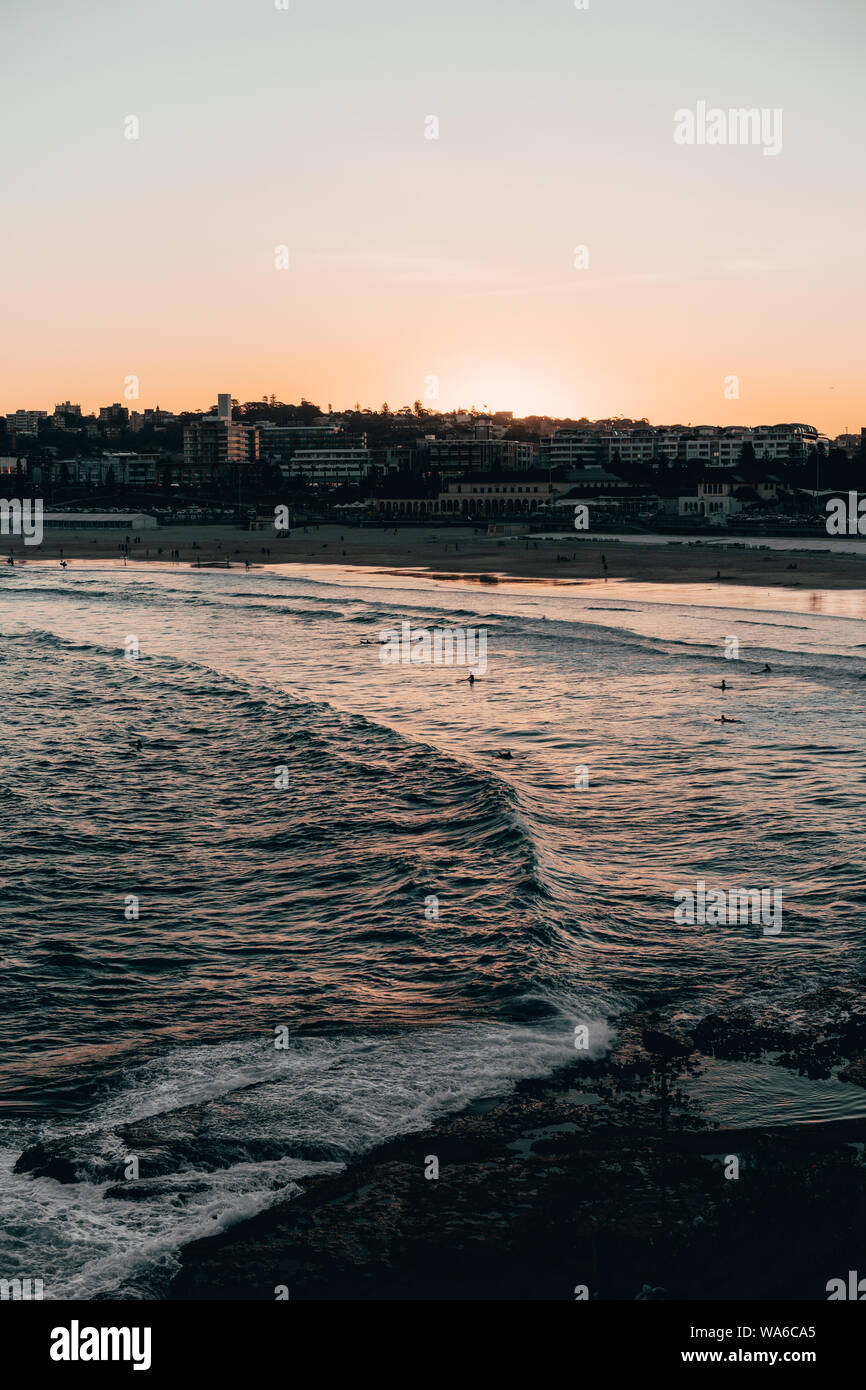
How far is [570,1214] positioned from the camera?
10.6 meters

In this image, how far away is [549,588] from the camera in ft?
266

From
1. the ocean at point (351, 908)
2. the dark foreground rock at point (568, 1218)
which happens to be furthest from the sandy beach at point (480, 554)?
the dark foreground rock at point (568, 1218)

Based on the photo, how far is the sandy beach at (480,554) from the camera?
8919 cm

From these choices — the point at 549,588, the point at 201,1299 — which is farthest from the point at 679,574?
the point at 201,1299

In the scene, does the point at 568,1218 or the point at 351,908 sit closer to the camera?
the point at 568,1218

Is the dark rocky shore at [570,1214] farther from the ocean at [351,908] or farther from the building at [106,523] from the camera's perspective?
the building at [106,523]

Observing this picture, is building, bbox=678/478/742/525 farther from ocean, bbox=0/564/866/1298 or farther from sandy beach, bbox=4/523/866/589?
ocean, bbox=0/564/866/1298

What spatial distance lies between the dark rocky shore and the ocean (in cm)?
43

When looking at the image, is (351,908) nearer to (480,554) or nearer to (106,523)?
(480,554)

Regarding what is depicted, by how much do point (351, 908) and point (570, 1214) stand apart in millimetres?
9649

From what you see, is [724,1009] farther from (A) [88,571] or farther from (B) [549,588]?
(A) [88,571]

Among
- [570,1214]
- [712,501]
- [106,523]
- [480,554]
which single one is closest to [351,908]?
[570,1214]

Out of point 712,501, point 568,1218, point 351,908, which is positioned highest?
point 712,501

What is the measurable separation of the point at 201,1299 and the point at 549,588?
72898mm
